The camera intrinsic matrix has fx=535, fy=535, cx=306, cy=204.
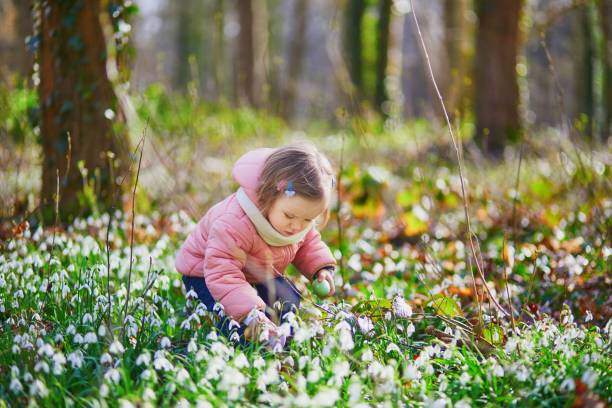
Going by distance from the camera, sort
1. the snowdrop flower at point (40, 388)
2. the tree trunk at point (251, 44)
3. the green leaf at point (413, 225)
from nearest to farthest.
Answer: the snowdrop flower at point (40, 388) < the green leaf at point (413, 225) < the tree trunk at point (251, 44)

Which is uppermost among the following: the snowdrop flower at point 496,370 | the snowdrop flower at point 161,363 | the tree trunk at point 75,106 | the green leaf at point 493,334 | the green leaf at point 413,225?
the tree trunk at point 75,106

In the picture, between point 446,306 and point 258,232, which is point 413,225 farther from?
point 258,232

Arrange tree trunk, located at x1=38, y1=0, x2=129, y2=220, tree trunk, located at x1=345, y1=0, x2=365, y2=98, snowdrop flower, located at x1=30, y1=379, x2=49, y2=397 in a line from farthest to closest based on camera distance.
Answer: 1. tree trunk, located at x1=345, y1=0, x2=365, y2=98
2. tree trunk, located at x1=38, y1=0, x2=129, y2=220
3. snowdrop flower, located at x1=30, y1=379, x2=49, y2=397

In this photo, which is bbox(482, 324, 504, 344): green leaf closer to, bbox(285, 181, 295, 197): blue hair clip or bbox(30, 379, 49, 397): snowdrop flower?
bbox(285, 181, 295, 197): blue hair clip

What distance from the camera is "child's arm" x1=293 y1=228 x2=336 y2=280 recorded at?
295 centimetres

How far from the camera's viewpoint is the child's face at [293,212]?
97.5 inches

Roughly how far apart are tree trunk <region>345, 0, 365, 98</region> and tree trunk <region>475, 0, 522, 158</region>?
5.94 m

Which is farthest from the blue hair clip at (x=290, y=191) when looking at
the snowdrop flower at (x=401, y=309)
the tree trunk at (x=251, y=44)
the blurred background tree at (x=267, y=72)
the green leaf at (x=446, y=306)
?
the tree trunk at (x=251, y=44)

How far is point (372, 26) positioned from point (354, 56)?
2.90ft

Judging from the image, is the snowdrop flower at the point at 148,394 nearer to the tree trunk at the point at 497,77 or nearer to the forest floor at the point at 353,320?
the forest floor at the point at 353,320

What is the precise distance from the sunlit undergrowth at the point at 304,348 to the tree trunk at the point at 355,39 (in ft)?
36.1

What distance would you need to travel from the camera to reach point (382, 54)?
1371 centimetres

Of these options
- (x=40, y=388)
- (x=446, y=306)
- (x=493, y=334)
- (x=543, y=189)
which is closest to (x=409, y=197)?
(x=543, y=189)

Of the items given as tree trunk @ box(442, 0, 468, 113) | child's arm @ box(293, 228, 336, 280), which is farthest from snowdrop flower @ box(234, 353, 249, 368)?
tree trunk @ box(442, 0, 468, 113)
